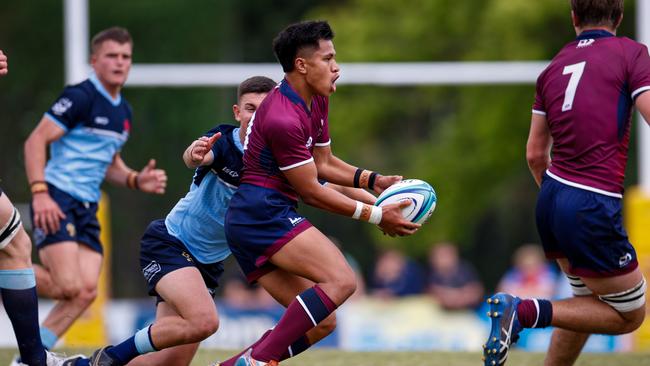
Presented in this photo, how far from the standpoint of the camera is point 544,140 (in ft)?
20.0

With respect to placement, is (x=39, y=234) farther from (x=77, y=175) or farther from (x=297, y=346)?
(x=297, y=346)

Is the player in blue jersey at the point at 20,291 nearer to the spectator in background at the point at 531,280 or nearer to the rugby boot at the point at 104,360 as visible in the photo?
the rugby boot at the point at 104,360

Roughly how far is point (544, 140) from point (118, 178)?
12.0 feet

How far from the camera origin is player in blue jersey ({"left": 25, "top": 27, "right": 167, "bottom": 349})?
7883 mm

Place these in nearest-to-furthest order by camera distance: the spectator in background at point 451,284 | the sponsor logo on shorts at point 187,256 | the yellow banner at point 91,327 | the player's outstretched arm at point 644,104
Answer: the player's outstretched arm at point 644,104 < the sponsor logo on shorts at point 187,256 < the yellow banner at point 91,327 < the spectator in background at point 451,284

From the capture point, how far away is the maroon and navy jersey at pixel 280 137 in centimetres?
577

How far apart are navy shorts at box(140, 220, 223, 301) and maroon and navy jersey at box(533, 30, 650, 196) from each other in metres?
2.12

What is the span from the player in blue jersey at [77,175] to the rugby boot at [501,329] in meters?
3.11

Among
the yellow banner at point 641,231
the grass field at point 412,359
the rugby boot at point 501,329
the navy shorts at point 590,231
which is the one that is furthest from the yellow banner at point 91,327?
the navy shorts at point 590,231

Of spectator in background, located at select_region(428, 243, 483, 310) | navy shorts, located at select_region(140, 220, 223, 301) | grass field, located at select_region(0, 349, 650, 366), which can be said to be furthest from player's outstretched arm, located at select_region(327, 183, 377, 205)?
spectator in background, located at select_region(428, 243, 483, 310)

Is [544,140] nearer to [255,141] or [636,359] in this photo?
[255,141]

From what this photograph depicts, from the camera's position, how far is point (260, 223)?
19.1ft

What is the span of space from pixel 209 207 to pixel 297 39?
3.65 feet

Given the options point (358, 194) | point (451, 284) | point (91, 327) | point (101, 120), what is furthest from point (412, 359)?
point (451, 284)
